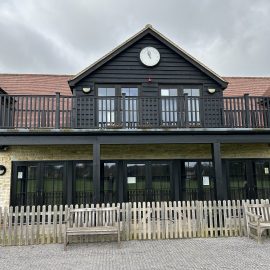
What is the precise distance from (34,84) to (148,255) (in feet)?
36.7

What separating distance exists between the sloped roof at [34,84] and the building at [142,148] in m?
2.85

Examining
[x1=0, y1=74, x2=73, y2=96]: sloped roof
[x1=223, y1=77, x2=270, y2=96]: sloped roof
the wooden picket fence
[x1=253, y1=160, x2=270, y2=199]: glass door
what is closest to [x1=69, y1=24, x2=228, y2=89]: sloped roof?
[x1=223, y1=77, x2=270, y2=96]: sloped roof

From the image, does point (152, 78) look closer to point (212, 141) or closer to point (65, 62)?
point (212, 141)

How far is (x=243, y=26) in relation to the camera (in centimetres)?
3562

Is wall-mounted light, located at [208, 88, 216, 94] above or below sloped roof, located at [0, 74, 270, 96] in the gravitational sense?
below

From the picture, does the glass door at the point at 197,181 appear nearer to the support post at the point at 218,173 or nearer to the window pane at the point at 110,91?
the support post at the point at 218,173

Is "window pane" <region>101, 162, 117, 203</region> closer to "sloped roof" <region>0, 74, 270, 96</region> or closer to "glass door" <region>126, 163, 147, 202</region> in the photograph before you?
"glass door" <region>126, 163, 147, 202</region>

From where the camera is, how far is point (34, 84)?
14766mm

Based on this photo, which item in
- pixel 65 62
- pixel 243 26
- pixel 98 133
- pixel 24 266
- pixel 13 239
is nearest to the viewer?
pixel 24 266

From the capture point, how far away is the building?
425 inches

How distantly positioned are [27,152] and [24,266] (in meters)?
5.89

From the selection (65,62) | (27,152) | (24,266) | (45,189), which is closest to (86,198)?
(45,189)

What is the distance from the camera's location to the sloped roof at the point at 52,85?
560 inches

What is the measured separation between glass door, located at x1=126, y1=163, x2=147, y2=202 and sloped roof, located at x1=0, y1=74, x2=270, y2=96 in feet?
17.3
